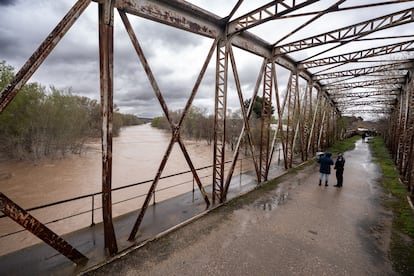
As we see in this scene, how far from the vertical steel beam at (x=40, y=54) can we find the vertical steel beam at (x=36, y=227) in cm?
130

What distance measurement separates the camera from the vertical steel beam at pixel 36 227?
8.68 feet

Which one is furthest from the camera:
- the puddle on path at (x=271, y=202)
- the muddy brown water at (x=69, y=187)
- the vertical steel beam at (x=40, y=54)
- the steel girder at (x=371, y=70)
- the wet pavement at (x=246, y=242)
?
the steel girder at (x=371, y=70)

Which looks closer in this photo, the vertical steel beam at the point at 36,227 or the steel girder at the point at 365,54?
the vertical steel beam at the point at 36,227

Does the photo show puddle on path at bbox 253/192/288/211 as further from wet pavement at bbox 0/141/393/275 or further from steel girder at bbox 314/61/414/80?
steel girder at bbox 314/61/414/80

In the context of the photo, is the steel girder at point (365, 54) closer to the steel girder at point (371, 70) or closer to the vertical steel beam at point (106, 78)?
the steel girder at point (371, 70)

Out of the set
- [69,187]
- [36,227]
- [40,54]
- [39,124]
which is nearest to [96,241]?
[36,227]

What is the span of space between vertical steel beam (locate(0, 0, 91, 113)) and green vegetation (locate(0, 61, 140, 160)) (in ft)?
54.5

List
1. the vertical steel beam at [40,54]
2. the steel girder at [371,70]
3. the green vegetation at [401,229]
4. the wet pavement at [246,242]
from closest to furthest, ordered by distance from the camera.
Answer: the vertical steel beam at [40,54]
the wet pavement at [246,242]
the green vegetation at [401,229]
the steel girder at [371,70]

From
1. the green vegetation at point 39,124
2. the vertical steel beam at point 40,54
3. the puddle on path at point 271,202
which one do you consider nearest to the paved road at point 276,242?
the puddle on path at point 271,202

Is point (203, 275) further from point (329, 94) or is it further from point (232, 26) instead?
point (329, 94)

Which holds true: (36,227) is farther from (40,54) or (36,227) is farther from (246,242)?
(246,242)

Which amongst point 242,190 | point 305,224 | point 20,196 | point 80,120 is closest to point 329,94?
point 242,190

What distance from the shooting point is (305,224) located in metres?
5.12

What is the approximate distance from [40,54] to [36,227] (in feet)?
8.32
